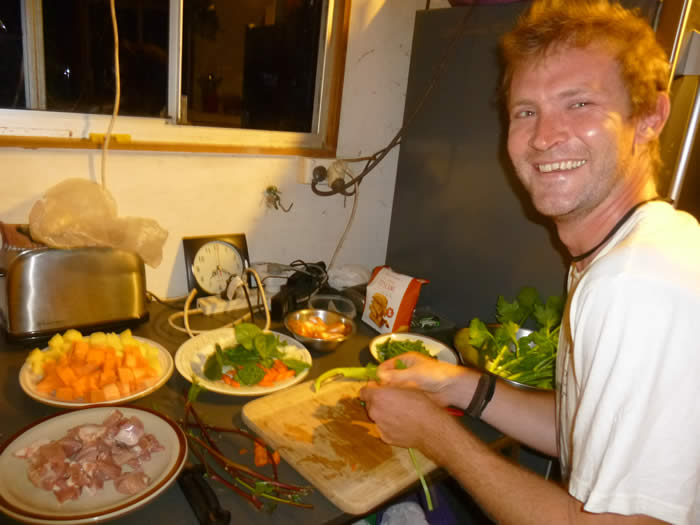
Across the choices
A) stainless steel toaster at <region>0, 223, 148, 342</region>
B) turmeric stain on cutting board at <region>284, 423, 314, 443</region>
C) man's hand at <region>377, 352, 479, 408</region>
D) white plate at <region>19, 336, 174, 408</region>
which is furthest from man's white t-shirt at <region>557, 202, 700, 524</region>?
stainless steel toaster at <region>0, 223, 148, 342</region>

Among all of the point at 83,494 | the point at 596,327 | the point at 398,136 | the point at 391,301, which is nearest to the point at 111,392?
the point at 83,494

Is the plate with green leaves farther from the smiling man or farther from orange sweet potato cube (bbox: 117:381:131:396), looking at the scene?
orange sweet potato cube (bbox: 117:381:131:396)

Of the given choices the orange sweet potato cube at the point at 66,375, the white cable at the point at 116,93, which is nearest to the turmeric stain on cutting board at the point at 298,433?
the orange sweet potato cube at the point at 66,375

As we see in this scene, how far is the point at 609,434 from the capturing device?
28.6 inches

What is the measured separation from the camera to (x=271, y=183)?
172cm

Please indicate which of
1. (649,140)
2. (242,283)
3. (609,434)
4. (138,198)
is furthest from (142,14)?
(609,434)

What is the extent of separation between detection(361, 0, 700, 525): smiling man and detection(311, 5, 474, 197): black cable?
2.01 ft

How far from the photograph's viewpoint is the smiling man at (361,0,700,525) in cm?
70

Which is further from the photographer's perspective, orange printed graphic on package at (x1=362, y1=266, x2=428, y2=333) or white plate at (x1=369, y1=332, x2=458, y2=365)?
orange printed graphic on package at (x1=362, y1=266, x2=428, y2=333)

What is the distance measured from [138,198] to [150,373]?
1.92 ft

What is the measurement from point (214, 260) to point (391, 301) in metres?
0.61

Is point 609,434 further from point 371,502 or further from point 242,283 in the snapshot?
point 242,283

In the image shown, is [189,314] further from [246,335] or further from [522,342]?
[522,342]

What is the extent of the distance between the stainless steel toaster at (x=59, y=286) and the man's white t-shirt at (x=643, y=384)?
1.12m
